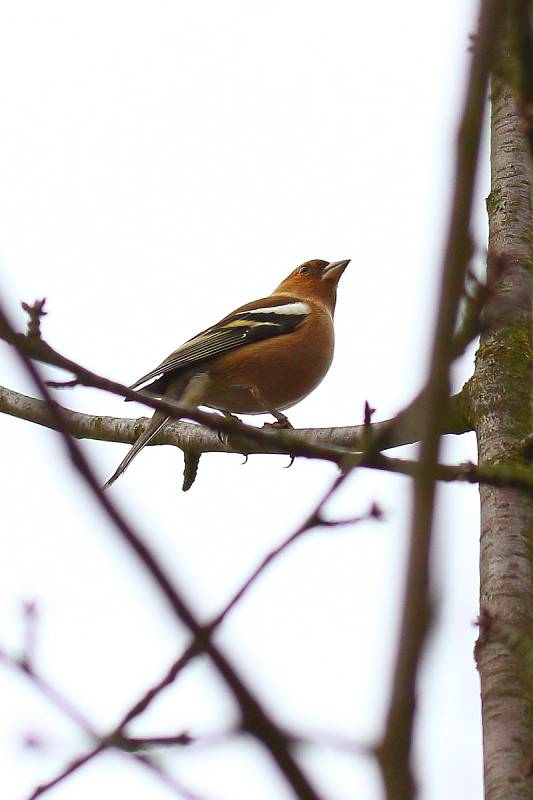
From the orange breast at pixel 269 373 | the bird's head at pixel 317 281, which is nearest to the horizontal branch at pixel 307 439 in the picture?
the orange breast at pixel 269 373

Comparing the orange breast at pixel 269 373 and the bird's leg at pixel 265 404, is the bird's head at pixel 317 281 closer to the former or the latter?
the orange breast at pixel 269 373

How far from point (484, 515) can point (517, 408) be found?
695 millimetres

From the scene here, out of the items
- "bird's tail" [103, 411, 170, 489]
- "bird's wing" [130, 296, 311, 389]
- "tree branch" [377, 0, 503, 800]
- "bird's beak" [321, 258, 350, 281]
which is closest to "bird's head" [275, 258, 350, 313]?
"bird's beak" [321, 258, 350, 281]

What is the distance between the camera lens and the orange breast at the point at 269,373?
7387 millimetres

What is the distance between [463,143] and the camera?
4.35ft

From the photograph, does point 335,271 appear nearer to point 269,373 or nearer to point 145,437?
point 269,373

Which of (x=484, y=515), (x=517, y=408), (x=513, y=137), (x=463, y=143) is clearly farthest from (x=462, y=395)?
(x=463, y=143)

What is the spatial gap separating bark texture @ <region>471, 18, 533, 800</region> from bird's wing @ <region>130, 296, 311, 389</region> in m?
2.44

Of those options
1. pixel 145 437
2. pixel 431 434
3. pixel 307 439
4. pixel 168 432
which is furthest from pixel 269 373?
pixel 431 434

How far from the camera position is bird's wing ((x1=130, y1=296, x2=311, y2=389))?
23.9 ft

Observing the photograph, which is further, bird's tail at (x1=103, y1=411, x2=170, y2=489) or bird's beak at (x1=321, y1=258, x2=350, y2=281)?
bird's beak at (x1=321, y1=258, x2=350, y2=281)

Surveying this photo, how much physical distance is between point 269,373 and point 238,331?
0.46m

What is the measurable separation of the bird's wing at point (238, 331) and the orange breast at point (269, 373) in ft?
0.27

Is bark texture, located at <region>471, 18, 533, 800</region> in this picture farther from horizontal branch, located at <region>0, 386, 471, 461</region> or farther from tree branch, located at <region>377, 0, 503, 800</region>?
horizontal branch, located at <region>0, 386, 471, 461</region>
